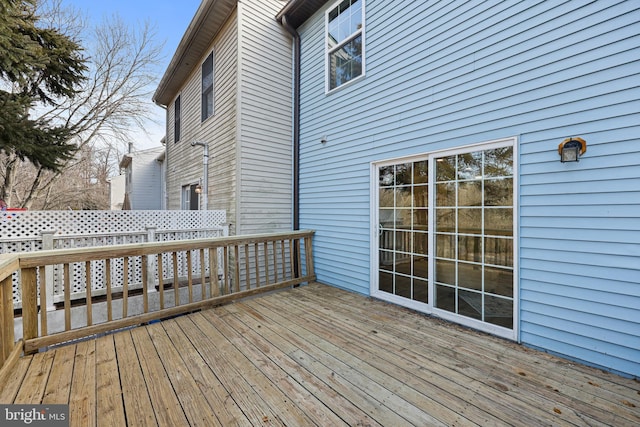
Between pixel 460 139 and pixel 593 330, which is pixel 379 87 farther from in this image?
pixel 593 330

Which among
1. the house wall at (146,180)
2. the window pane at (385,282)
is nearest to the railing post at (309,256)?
the window pane at (385,282)

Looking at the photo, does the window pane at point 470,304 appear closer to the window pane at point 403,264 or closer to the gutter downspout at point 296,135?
the window pane at point 403,264

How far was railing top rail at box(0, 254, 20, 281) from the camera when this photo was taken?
1880 millimetres

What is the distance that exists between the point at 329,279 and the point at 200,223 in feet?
8.47

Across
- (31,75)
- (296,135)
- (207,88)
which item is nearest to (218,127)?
(207,88)

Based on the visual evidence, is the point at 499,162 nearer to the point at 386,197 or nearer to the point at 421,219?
the point at 421,219

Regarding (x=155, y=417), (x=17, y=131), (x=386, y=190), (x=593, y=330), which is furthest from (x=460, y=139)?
(x=17, y=131)

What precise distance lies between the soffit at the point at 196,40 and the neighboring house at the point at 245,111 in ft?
0.07

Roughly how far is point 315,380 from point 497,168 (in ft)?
8.49

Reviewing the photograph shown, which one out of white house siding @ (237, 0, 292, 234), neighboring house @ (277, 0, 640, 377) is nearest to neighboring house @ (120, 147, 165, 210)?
white house siding @ (237, 0, 292, 234)

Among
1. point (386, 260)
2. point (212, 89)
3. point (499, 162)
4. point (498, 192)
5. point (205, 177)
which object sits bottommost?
point (386, 260)

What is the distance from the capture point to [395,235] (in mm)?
3572

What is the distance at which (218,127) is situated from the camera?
5.30m

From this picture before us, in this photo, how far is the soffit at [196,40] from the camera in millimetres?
4852
